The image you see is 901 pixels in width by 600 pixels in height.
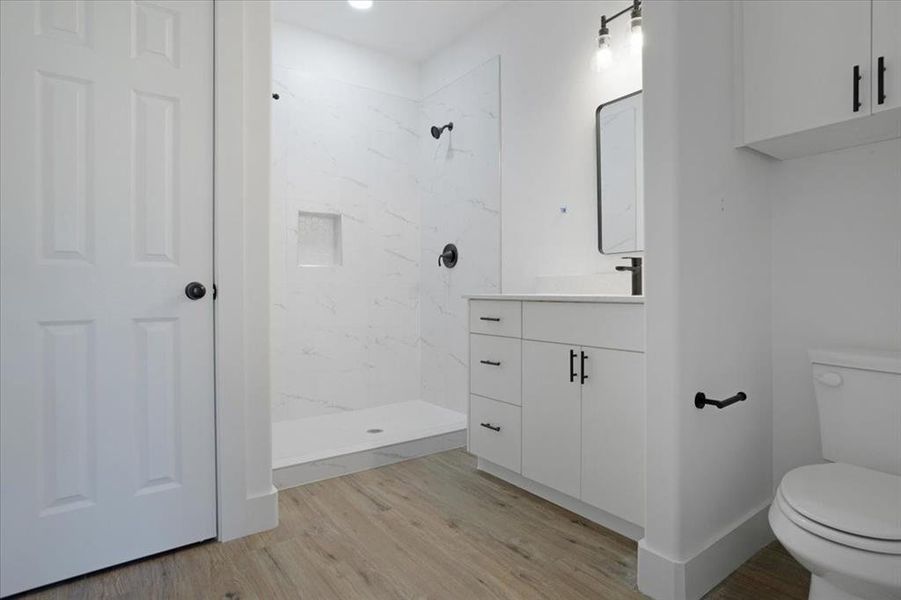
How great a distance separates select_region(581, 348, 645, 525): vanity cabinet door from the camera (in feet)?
5.63

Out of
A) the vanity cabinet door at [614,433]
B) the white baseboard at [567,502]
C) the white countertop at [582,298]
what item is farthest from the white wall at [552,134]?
the white baseboard at [567,502]

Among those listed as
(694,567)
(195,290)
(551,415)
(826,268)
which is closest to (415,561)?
(551,415)

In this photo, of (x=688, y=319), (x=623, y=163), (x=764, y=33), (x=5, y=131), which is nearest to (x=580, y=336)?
(x=688, y=319)

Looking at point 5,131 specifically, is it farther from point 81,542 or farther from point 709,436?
point 709,436

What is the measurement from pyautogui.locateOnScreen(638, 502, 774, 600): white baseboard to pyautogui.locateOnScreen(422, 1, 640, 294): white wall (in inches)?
42.4

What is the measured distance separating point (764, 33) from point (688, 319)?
38.5 inches

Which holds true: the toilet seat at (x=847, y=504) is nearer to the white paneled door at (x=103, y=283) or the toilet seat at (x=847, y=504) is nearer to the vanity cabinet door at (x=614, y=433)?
the vanity cabinet door at (x=614, y=433)

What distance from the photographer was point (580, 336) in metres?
1.92

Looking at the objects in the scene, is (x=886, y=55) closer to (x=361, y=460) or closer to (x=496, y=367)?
(x=496, y=367)

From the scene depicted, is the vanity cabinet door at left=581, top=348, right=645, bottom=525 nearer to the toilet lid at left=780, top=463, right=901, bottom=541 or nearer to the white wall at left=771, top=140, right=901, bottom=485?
the toilet lid at left=780, top=463, right=901, bottom=541

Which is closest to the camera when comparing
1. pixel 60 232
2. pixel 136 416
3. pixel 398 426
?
pixel 60 232

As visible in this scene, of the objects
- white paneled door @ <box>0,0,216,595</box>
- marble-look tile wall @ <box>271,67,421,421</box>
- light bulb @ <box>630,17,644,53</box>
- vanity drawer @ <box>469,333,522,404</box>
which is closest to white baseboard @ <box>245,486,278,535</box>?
white paneled door @ <box>0,0,216,595</box>

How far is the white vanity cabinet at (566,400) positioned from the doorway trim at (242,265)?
100cm

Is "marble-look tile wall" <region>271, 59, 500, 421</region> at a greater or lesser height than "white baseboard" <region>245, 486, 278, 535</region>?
greater
